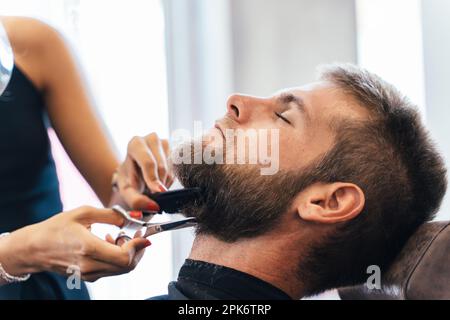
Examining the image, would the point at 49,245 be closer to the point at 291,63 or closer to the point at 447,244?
the point at 447,244

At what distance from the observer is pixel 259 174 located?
102cm

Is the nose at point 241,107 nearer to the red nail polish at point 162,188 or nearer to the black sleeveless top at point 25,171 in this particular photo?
the red nail polish at point 162,188

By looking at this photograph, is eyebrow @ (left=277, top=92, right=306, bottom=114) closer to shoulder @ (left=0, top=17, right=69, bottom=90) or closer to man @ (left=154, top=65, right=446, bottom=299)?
man @ (left=154, top=65, right=446, bottom=299)

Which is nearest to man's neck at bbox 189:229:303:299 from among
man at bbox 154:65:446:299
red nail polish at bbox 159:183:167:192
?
man at bbox 154:65:446:299

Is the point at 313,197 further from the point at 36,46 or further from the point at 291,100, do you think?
the point at 36,46

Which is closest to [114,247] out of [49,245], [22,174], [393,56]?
[49,245]

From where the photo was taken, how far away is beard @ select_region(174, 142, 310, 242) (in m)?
1.01

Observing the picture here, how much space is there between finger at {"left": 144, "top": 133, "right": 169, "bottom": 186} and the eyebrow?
0.26m

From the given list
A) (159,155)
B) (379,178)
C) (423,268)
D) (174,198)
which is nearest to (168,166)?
(159,155)

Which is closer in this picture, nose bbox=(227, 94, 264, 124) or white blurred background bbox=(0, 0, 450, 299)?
nose bbox=(227, 94, 264, 124)

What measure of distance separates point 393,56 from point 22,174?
40.3 inches

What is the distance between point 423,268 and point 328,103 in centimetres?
34
